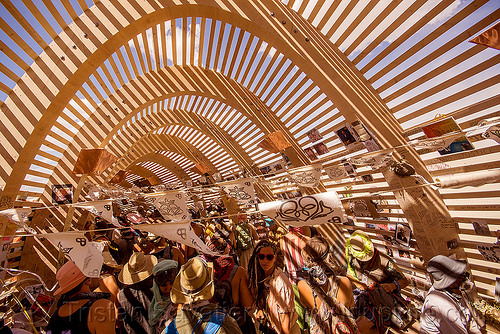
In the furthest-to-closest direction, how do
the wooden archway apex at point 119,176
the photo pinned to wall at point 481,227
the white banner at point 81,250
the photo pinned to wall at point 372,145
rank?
the wooden archway apex at point 119,176
the photo pinned to wall at point 372,145
the photo pinned to wall at point 481,227
the white banner at point 81,250

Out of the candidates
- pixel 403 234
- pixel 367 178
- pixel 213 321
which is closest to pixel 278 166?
pixel 367 178

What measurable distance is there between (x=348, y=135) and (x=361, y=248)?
241 centimetres

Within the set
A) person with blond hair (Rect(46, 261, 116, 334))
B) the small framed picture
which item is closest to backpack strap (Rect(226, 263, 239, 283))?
person with blond hair (Rect(46, 261, 116, 334))

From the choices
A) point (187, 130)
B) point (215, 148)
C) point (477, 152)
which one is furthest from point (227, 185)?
point (187, 130)

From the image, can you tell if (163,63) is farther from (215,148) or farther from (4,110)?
(215,148)

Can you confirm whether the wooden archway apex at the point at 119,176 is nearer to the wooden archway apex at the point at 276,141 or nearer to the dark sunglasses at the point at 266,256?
the wooden archway apex at the point at 276,141

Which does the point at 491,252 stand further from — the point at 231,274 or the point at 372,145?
the point at 231,274

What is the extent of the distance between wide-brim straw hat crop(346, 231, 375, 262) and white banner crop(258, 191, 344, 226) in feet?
2.00

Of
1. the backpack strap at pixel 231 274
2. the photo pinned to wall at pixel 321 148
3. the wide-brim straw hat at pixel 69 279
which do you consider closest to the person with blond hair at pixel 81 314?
the wide-brim straw hat at pixel 69 279

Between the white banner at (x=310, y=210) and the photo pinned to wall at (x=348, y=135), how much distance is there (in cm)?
210

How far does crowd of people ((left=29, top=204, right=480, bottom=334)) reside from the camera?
2.17 metres

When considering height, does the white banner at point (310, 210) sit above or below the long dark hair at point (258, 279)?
above

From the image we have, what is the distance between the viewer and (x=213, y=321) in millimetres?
1825

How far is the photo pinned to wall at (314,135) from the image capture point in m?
5.53
